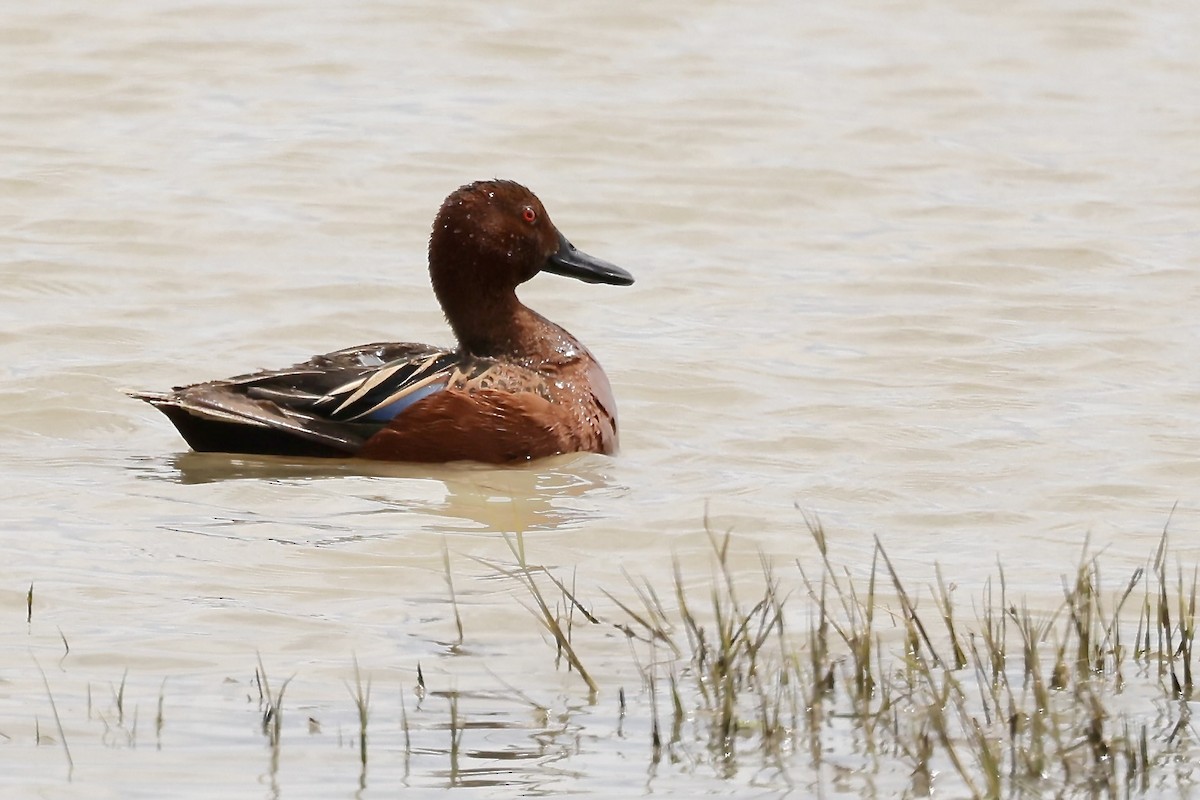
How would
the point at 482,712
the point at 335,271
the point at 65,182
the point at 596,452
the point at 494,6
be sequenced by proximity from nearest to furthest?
the point at 482,712 → the point at 596,452 → the point at 335,271 → the point at 65,182 → the point at 494,6

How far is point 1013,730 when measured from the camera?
443 centimetres

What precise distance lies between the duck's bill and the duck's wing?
878 mm

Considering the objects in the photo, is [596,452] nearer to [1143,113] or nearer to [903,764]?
[903,764]

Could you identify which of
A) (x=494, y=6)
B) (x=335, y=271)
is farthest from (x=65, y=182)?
(x=494, y=6)

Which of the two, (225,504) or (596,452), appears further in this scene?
(596,452)

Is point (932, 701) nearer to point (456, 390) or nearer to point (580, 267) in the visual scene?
point (456, 390)

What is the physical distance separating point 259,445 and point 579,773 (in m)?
3.83

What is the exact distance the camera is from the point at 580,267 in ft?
28.9

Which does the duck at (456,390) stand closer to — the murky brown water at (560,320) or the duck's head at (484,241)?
the duck's head at (484,241)

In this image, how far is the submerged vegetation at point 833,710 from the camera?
168 inches

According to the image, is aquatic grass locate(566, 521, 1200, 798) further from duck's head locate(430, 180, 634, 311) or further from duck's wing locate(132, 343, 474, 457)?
duck's head locate(430, 180, 634, 311)

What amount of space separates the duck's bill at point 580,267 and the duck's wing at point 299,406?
88 cm

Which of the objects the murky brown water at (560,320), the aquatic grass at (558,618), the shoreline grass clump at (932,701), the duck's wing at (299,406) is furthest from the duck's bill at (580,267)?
the shoreline grass clump at (932,701)

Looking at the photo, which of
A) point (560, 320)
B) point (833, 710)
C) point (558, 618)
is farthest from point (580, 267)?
point (833, 710)
